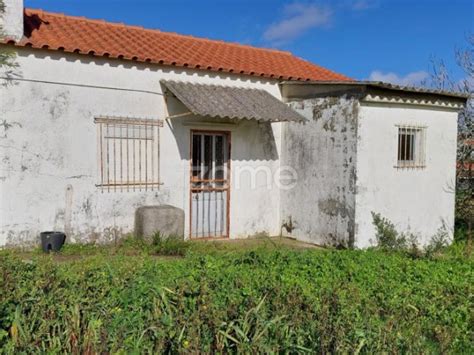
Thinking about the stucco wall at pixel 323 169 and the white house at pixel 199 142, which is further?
the stucco wall at pixel 323 169

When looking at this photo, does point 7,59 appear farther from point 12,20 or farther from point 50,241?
point 50,241

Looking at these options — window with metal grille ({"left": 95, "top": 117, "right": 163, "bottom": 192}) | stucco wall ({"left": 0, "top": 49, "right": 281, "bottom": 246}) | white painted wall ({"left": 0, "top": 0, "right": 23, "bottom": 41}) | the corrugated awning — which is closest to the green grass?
stucco wall ({"left": 0, "top": 49, "right": 281, "bottom": 246})

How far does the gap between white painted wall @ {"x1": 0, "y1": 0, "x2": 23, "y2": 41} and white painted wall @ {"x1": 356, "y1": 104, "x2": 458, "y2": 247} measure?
6882mm

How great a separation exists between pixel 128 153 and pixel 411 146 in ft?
21.6

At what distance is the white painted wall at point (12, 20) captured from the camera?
28.9 feet

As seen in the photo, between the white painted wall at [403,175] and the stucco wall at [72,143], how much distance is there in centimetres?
332

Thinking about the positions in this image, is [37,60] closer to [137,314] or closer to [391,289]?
[137,314]

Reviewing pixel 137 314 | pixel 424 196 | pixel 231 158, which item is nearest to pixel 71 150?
pixel 231 158

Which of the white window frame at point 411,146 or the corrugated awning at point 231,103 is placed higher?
the corrugated awning at point 231,103

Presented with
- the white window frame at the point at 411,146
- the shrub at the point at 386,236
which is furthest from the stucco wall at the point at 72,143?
the white window frame at the point at 411,146

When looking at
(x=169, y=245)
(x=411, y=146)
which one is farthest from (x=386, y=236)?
(x=169, y=245)

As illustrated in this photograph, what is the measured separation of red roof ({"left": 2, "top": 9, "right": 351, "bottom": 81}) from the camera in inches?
373

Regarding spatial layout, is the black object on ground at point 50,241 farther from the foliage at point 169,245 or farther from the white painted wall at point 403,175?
the white painted wall at point 403,175

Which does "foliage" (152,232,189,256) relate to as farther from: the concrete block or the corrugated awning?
the corrugated awning
